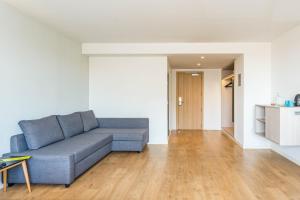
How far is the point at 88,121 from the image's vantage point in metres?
5.19

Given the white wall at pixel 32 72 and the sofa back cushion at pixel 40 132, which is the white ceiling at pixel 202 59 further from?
the sofa back cushion at pixel 40 132

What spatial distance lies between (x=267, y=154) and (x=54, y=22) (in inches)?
192

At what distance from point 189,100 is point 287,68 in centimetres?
423

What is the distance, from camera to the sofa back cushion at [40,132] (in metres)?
3.28

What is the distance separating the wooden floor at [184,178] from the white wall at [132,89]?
1097 millimetres

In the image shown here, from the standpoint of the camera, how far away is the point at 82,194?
286 cm

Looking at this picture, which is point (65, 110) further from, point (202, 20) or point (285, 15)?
point (285, 15)

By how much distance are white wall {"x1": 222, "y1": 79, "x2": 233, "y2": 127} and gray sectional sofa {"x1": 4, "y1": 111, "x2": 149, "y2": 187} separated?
4.55 m

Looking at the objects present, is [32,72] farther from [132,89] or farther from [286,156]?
[286,156]

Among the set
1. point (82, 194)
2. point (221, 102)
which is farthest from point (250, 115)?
point (82, 194)

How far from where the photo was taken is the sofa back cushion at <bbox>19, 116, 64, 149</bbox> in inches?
129

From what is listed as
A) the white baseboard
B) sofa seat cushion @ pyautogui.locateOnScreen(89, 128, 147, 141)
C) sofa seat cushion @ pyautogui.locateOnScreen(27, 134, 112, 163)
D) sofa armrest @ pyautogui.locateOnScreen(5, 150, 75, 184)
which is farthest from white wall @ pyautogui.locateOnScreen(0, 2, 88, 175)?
the white baseboard

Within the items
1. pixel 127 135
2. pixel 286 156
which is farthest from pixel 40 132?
pixel 286 156

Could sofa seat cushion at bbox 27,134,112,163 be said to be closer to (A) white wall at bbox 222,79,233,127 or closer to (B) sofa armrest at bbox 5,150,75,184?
(B) sofa armrest at bbox 5,150,75,184
